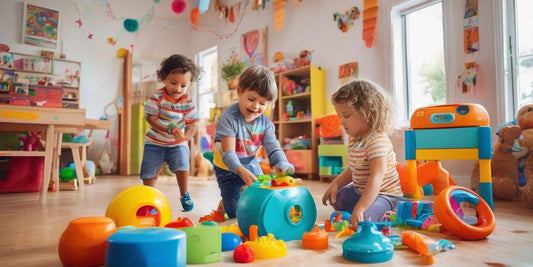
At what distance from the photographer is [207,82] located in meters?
6.47

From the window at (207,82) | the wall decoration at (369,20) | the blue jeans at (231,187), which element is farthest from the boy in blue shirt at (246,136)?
the window at (207,82)

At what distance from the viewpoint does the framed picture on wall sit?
205 inches

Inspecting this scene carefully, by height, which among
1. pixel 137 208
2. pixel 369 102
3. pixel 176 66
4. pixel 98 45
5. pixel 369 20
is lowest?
pixel 137 208

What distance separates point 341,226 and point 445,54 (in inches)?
95.5

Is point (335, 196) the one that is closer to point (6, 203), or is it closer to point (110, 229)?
point (110, 229)

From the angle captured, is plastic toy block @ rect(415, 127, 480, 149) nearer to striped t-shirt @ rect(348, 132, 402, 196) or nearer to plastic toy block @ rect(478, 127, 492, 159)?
plastic toy block @ rect(478, 127, 492, 159)

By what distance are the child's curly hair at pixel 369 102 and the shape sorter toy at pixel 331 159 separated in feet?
7.06

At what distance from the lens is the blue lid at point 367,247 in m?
0.98

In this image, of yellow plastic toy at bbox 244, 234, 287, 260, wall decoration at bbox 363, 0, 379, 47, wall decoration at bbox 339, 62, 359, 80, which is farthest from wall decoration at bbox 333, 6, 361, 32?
yellow plastic toy at bbox 244, 234, 287, 260

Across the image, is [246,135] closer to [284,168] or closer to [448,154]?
[284,168]

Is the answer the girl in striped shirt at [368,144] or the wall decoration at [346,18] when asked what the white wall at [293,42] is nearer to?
the wall decoration at [346,18]

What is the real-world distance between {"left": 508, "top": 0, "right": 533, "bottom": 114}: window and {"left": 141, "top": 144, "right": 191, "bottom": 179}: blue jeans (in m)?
2.48

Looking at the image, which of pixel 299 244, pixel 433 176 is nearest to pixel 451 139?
pixel 433 176

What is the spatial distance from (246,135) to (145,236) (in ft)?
3.03
